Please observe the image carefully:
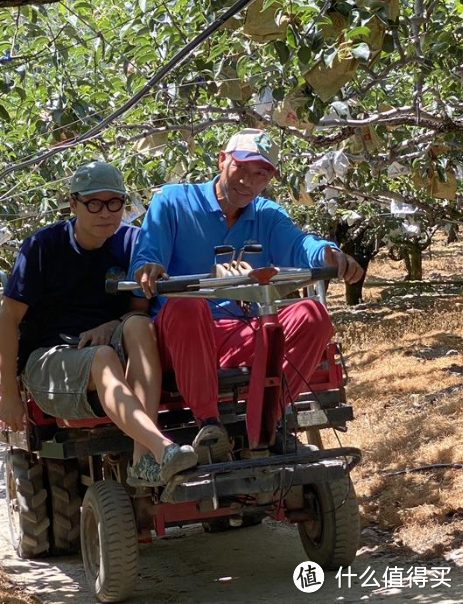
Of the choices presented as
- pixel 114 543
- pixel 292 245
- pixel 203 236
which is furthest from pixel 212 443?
pixel 292 245

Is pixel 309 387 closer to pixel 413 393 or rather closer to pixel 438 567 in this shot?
pixel 438 567

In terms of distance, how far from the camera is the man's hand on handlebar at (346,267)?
5.26m

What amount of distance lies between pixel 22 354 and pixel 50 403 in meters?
0.51

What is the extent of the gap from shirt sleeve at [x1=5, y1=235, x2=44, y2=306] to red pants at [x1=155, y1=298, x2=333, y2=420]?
739 mm

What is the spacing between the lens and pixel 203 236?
5652mm

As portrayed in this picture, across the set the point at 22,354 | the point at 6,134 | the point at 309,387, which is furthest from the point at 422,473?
the point at 6,134

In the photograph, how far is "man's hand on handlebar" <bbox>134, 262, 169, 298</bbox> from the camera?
16.3 ft

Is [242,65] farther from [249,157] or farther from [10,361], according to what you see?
[10,361]

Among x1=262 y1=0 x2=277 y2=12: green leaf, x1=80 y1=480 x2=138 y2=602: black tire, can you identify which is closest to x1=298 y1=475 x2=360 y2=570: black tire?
x1=80 y1=480 x2=138 y2=602: black tire

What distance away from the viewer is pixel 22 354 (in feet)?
19.2

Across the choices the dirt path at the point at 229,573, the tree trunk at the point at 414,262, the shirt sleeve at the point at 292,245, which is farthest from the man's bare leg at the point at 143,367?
the tree trunk at the point at 414,262

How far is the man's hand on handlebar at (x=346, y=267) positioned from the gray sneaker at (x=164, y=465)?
109 centimetres

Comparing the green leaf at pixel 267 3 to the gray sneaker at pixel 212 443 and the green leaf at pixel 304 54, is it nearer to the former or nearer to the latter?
the green leaf at pixel 304 54

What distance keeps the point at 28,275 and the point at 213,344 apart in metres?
1.10
